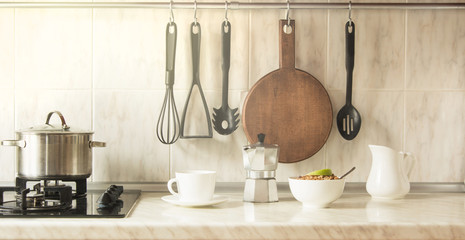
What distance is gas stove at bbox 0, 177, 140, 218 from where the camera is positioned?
1107 mm

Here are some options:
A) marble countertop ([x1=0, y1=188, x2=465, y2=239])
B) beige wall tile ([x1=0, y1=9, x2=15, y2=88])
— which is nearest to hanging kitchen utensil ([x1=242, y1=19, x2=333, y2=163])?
marble countertop ([x1=0, y1=188, x2=465, y2=239])

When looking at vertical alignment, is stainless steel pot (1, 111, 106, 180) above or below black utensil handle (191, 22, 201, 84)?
below

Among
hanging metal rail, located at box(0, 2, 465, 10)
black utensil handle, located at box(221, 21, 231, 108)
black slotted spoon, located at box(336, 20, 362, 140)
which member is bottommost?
black slotted spoon, located at box(336, 20, 362, 140)

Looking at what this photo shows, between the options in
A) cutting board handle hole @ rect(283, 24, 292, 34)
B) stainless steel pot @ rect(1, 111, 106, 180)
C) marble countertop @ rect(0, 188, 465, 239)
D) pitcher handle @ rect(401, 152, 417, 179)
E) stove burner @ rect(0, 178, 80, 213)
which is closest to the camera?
marble countertop @ rect(0, 188, 465, 239)

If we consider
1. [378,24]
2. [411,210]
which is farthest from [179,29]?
[411,210]

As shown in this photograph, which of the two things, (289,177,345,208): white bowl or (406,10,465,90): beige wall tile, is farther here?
(406,10,465,90): beige wall tile

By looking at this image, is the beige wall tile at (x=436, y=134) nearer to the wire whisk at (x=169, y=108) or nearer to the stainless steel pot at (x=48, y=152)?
the wire whisk at (x=169, y=108)

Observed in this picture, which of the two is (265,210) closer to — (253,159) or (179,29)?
(253,159)

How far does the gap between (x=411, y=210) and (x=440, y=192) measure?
1.24ft

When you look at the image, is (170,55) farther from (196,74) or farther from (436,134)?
(436,134)

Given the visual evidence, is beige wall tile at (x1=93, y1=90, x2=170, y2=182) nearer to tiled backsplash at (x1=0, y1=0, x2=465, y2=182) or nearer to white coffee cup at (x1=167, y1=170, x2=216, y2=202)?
tiled backsplash at (x1=0, y1=0, x2=465, y2=182)

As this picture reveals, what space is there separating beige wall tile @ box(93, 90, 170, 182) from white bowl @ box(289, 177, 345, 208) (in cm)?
46

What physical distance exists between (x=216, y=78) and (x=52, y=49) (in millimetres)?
477

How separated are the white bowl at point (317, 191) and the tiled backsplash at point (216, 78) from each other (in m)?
0.30
